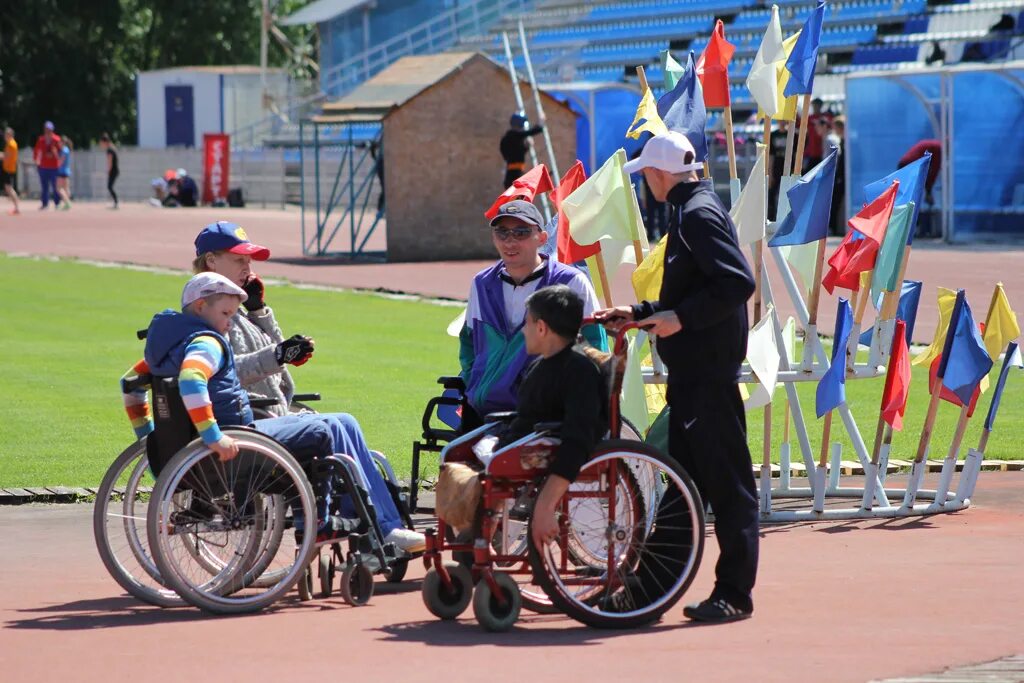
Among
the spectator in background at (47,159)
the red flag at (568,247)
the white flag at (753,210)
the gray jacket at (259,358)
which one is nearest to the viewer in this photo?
the gray jacket at (259,358)

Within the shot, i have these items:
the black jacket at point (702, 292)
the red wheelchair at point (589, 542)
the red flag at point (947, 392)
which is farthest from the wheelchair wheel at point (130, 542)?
the red flag at point (947, 392)

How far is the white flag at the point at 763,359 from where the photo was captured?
7.17 meters

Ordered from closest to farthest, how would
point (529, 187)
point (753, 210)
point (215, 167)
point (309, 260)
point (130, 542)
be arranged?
1. point (130, 542)
2. point (753, 210)
3. point (529, 187)
4. point (309, 260)
5. point (215, 167)

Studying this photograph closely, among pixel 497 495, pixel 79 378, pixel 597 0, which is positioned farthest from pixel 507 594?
pixel 597 0

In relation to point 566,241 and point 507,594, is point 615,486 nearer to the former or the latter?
point 507,594

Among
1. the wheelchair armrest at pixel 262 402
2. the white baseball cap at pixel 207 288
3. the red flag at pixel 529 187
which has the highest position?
the red flag at pixel 529 187

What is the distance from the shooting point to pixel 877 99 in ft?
85.4

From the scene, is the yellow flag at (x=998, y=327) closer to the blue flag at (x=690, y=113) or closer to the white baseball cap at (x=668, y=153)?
the blue flag at (x=690, y=113)

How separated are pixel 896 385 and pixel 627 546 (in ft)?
7.30

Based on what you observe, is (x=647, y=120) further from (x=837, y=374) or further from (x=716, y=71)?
(x=837, y=374)

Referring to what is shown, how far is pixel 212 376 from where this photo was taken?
235 inches

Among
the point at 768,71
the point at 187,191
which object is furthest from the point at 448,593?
the point at 187,191

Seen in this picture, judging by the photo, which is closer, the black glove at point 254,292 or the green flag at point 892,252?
the black glove at point 254,292

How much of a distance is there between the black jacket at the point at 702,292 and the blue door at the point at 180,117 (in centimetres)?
4671
